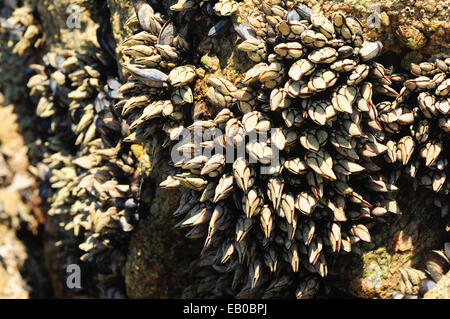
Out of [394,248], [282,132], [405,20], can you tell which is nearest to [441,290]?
[394,248]

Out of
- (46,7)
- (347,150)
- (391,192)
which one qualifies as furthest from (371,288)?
(46,7)

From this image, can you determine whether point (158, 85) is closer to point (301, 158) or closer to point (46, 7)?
point (301, 158)

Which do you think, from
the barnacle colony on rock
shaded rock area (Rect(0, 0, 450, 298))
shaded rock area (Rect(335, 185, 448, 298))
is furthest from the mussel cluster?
shaded rock area (Rect(335, 185, 448, 298))

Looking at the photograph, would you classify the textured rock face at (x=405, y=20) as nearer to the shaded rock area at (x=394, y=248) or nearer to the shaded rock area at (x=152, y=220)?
the shaded rock area at (x=152, y=220)

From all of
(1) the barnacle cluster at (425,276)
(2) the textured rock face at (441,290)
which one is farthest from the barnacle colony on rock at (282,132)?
(2) the textured rock face at (441,290)

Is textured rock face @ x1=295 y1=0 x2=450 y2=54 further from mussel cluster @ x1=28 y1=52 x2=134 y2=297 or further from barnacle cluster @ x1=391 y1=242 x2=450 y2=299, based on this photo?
mussel cluster @ x1=28 y1=52 x2=134 y2=297
